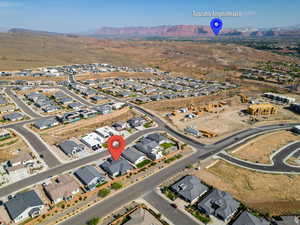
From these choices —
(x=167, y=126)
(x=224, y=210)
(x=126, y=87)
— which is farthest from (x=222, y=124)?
(x=126, y=87)

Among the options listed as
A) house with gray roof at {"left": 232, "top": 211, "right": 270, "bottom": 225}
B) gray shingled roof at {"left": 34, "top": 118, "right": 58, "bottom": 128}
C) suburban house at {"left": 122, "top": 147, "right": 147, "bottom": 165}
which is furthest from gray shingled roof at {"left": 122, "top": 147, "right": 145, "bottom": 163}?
gray shingled roof at {"left": 34, "top": 118, "right": 58, "bottom": 128}

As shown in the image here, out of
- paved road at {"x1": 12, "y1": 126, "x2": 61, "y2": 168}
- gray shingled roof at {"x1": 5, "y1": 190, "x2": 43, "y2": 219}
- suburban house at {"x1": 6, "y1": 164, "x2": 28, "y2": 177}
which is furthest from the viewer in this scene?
paved road at {"x1": 12, "y1": 126, "x2": 61, "y2": 168}

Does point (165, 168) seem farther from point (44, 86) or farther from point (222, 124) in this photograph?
point (44, 86)

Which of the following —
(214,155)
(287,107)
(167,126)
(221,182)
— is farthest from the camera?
(287,107)

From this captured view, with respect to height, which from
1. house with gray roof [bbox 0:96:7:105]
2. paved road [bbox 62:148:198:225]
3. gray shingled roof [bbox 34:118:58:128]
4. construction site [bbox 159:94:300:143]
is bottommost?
paved road [bbox 62:148:198:225]

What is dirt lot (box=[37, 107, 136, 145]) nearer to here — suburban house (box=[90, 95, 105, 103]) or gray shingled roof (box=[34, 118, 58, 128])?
gray shingled roof (box=[34, 118, 58, 128])

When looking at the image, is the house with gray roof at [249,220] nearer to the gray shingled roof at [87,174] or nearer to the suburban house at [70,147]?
the gray shingled roof at [87,174]
